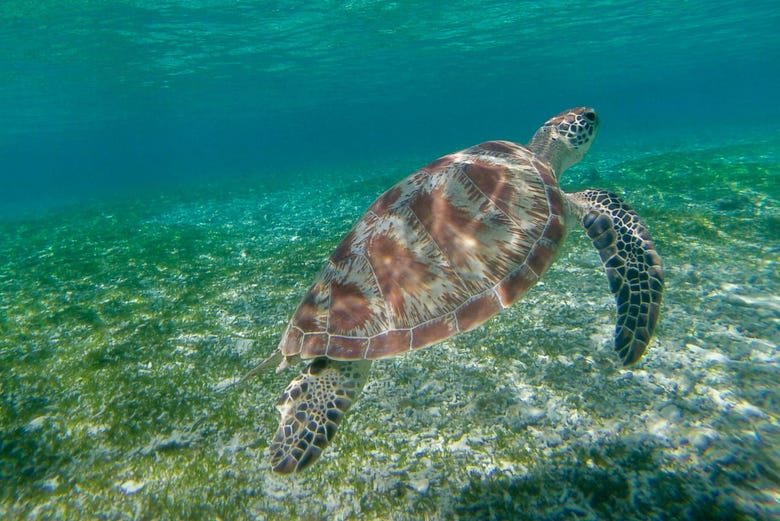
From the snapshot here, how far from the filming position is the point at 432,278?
3.45 meters

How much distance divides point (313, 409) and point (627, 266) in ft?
10.9

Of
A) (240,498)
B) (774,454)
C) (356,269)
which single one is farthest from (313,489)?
(774,454)

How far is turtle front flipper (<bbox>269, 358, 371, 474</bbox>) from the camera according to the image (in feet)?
10.0

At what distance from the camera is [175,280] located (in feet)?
24.2

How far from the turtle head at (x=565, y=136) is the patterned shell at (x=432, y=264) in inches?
65.6

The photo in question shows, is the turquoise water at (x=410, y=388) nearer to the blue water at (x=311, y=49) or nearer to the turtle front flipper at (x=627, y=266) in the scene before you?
the turtle front flipper at (x=627, y=266)

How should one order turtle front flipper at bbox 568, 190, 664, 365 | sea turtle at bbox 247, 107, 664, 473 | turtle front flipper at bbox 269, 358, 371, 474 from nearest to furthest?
turtle front flipper at bbox 269, 358, 371, 474 < sea turtle at bbox 247, 107, 664, 473 < turtle front flipper at bbox 568, 190, 664, 365

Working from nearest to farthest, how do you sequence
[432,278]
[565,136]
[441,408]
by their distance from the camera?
[432,278], [441,408], [565,136]

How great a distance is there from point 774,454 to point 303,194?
1739cm

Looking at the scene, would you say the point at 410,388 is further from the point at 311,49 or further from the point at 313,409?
the point at 311,49

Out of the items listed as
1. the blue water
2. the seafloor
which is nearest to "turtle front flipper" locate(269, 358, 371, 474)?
the seafloor

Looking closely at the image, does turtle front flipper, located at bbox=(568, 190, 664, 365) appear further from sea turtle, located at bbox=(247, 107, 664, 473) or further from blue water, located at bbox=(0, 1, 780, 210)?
blue water, located at bbox=(0, 1, 780, 210)

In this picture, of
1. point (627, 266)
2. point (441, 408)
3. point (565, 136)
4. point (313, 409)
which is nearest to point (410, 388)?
point (441, 408)

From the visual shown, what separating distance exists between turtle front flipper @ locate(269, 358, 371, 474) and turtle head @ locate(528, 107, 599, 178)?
405 cm
